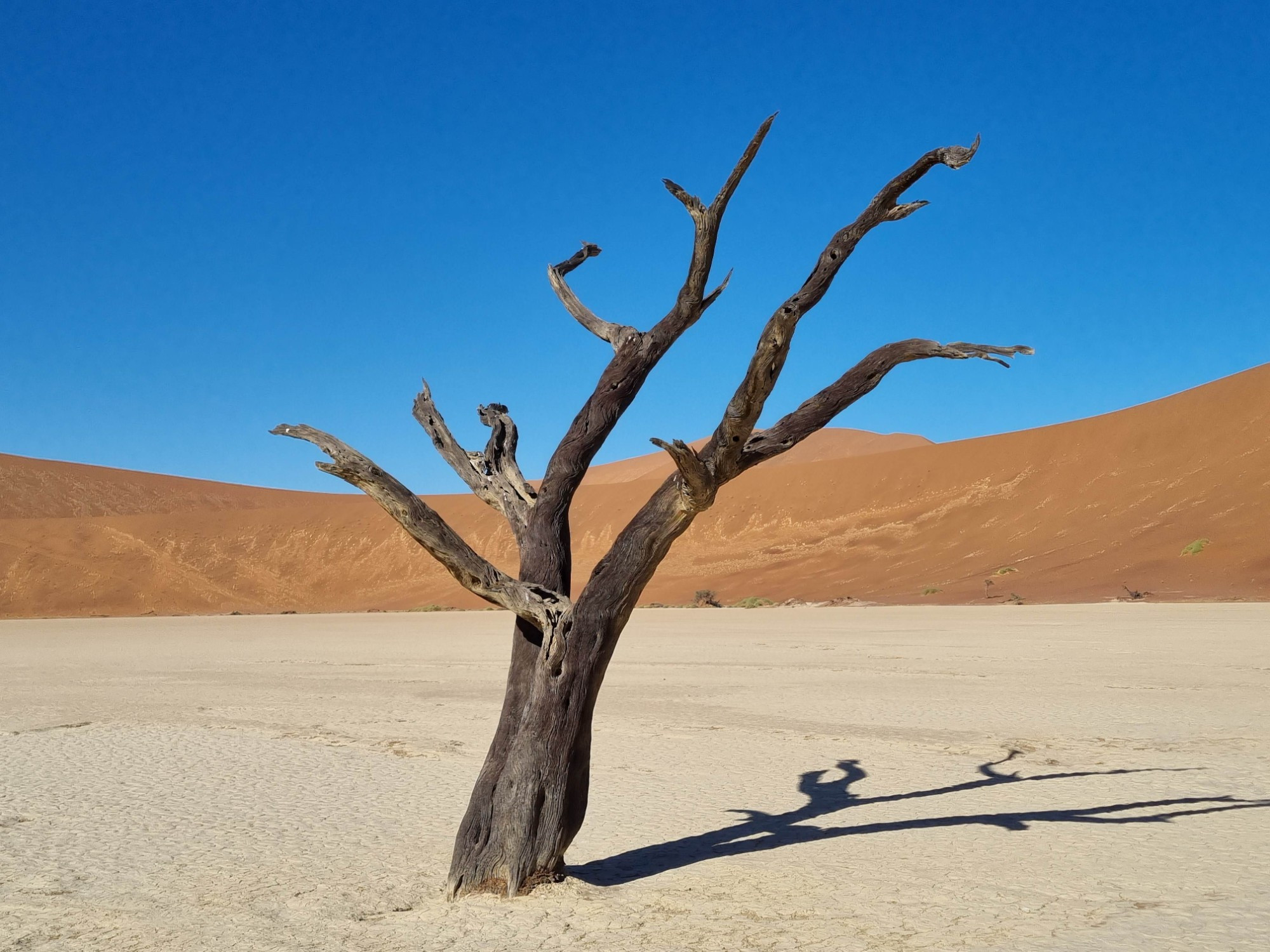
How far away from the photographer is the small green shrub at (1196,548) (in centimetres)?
3228

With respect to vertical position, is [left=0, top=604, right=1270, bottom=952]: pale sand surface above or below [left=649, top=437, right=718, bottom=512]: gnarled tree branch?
below

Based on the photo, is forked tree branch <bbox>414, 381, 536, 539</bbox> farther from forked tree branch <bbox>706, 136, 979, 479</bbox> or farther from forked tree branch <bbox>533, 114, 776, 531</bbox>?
forked tree branch <bbox>706, 136, 979, 479</bbox>

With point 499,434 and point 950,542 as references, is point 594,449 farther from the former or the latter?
point 950,542

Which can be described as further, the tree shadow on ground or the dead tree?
the tree shadow on ground

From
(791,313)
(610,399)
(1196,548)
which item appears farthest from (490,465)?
(1196,548)

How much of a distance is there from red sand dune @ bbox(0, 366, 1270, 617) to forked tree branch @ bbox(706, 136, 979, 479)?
26561 mm

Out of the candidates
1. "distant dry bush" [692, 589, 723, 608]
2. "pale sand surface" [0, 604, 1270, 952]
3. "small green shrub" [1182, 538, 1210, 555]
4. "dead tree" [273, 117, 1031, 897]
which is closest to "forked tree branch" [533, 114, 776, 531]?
"dead tree" [273, 117, 1031, 897]

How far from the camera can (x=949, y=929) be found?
15.8 feet

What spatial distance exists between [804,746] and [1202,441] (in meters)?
40.8

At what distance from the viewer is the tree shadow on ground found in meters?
6.14

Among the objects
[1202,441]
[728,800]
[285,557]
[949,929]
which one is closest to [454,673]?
[728,800]

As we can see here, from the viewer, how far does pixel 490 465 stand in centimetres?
585

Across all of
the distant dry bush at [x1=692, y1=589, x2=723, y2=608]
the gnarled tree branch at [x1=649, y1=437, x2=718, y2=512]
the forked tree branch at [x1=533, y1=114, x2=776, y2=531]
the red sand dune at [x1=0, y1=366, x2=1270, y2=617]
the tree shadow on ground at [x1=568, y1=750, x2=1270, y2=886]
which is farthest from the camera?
the distant dry bush at [x1=692, y1=589, x2=723, y2=608]

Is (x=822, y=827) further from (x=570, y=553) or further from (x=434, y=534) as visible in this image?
(x=434, y=534)
